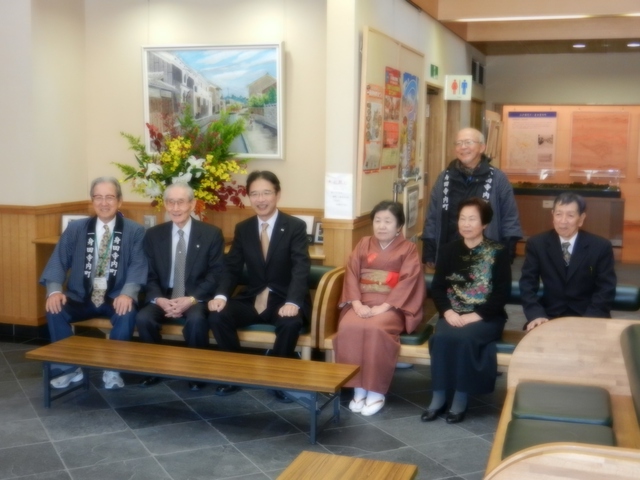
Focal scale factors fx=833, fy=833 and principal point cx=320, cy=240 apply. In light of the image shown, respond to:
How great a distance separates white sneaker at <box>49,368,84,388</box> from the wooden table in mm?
2486

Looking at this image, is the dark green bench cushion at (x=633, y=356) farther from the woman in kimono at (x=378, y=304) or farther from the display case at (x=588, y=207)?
the display case at (x=588, y=207)

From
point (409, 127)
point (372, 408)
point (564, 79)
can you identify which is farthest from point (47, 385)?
point (564, 79)

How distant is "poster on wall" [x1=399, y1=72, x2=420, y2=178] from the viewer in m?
6.89

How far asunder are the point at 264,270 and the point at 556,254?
69.7 inches

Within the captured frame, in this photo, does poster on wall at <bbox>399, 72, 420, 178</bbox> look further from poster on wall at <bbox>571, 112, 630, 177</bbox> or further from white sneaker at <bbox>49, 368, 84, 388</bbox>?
poster on wall at <bbox>571, 112, 630, 177</bbox>

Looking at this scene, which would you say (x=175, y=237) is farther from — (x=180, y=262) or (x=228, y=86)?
(x=228, y=86)

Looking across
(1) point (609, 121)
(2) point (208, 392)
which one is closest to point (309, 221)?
(2) point (208, 392)

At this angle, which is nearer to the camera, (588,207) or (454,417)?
(454,417)

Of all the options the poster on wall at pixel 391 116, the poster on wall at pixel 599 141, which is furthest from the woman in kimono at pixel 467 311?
the poster on wall at pixel 599 141

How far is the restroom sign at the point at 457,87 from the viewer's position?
8.60 meters

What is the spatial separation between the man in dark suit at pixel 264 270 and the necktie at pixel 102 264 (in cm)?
74

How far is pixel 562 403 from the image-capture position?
3.34m

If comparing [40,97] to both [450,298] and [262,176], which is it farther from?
[450,298]

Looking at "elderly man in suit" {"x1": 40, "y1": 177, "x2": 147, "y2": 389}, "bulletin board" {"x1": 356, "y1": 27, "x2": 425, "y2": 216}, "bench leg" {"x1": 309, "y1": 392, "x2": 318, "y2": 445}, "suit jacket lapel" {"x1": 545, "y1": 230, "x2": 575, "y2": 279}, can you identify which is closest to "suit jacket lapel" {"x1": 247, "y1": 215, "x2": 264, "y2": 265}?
"elderly man in suit" {"x1": 40, "y1": 177, "x2": 147, "y2": 389}
